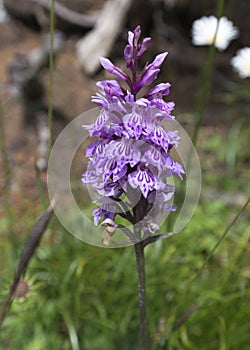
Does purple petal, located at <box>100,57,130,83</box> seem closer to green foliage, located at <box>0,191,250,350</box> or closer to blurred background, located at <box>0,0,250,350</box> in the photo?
blurred background, located at <box>0,0,250,350</box>

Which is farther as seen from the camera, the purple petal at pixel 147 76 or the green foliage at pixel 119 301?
the green foliage at pixel 119 301

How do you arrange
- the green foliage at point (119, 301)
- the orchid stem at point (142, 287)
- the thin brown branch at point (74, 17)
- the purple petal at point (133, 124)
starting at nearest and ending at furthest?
the purple petal at point (133, 124), the orchid stem at point (142, 287), the green foliage at point (119, 301), the thin brown branch at point (74, 17)

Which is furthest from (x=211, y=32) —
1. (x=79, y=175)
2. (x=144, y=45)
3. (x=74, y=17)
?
(x=74, y=17)

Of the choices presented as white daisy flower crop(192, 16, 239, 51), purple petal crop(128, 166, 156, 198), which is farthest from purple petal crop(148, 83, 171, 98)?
white daisy flower crop(192, 16, 239, 51)

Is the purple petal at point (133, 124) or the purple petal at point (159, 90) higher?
the purple petal at point (159, 90)

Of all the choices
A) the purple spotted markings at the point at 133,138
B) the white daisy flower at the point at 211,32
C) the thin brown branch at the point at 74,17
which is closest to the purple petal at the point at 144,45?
the purple spotted markings at the point at 133,138

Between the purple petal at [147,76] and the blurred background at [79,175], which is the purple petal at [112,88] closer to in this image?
the purple petal at [147,76]

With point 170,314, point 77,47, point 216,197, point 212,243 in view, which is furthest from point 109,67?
point 77,47
